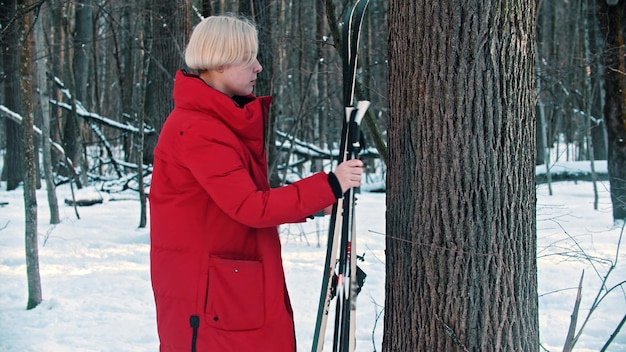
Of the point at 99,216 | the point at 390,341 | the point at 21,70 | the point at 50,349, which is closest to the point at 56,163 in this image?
the point at 99,216

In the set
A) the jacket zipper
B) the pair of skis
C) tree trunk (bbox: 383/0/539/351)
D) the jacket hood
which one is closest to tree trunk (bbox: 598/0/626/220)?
tree trunk (bbox: 383/0/539/351)

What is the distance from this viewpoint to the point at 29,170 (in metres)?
5.11

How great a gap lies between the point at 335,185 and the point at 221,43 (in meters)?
0.58

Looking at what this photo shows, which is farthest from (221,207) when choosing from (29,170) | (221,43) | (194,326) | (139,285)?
(139,285)

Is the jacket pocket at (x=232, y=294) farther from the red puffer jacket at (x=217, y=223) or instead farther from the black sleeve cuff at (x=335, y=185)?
the black sleeve cuff at (x=335, y=185)

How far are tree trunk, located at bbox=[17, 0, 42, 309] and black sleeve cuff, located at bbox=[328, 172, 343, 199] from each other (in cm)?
391

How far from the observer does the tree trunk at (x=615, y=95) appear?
25.3ft

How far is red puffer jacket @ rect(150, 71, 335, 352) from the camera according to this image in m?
1.80

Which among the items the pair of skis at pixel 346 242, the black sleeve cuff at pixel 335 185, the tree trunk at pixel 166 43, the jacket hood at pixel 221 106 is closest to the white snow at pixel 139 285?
the pair of skis at pixel 346 242

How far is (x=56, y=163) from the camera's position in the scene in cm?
1627

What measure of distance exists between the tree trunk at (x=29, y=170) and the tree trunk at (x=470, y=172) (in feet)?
12.7

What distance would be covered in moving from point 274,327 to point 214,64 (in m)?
0.87

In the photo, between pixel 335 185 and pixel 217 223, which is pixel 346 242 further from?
pixel 217 223

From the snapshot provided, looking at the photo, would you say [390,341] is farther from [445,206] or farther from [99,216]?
[99,216]
